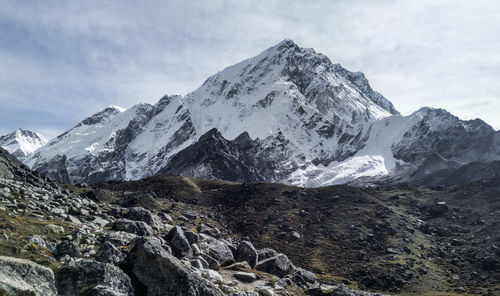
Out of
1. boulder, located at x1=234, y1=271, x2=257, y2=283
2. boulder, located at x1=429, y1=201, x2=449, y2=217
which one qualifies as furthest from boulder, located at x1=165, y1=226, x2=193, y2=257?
boulder, located at x1=429, y1=201, x2=449, y2=217

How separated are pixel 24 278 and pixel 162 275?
706cm

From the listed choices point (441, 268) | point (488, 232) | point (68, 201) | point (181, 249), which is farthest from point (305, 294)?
point (488, 232)

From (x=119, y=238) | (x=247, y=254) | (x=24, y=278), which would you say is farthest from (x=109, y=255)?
(x=247, y=254)

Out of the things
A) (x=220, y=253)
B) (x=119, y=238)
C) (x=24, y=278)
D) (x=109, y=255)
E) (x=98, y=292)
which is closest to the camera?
(x=24, y=278)

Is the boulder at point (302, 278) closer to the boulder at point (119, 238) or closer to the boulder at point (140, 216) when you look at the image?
the boulder at point (140, 216)

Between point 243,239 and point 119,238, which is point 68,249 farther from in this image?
point 243,239

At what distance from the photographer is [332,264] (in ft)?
259

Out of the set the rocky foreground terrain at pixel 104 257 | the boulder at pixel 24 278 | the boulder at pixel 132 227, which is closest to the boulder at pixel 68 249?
the rocky foreground terrain at pixel 104 257

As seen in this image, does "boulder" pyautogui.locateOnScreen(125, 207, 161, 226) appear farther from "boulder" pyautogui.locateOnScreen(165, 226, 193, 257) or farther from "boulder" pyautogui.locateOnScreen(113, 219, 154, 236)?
"boulder" pyautogui.locateOnScreen(165, 226, 193, 257)

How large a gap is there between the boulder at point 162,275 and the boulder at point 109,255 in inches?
49.0

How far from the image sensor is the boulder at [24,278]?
13.9 meters

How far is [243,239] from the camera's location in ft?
257

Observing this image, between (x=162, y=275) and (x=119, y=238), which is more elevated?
(x=119, y=238)

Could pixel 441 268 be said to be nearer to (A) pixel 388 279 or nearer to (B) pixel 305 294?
(A) pixel 388 279
